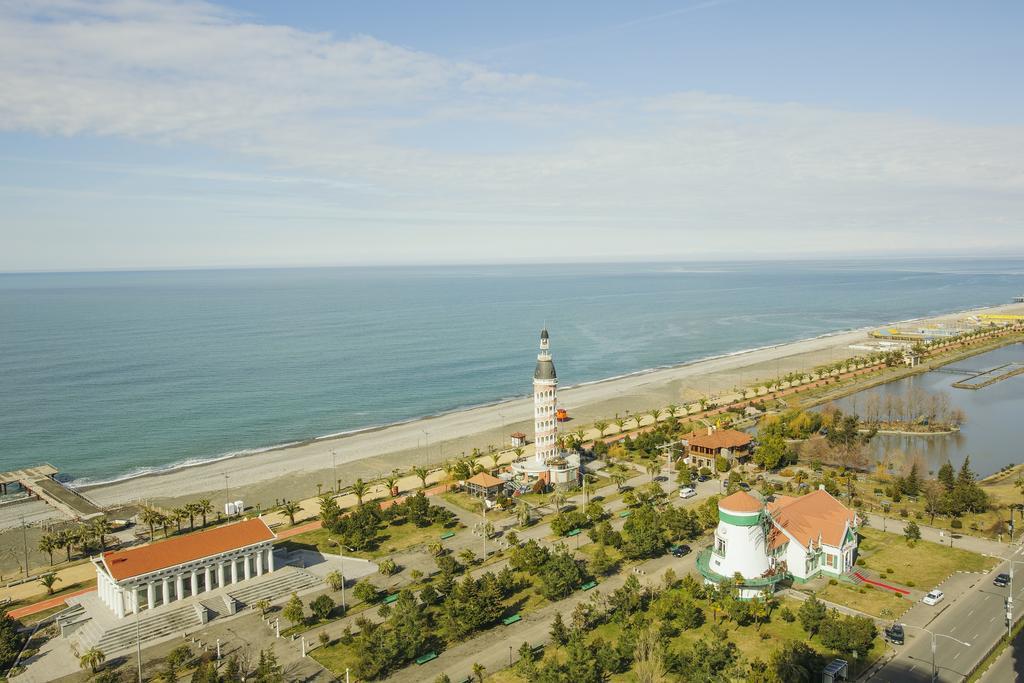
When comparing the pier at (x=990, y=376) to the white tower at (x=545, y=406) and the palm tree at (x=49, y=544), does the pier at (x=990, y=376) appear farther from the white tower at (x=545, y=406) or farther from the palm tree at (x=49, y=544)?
the palm tree at (x=49, y=544)

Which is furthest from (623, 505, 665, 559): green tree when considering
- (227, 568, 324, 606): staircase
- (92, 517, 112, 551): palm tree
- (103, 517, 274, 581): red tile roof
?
(92, 517, 112, 551): palm tree

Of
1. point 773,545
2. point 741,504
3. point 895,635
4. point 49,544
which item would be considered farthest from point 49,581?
point 895,635

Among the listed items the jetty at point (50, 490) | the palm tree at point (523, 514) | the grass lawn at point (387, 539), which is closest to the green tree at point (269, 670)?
the grass lawn at point (387, 539)

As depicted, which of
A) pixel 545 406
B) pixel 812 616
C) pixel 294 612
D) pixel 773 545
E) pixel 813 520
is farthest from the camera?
pixel 545 406

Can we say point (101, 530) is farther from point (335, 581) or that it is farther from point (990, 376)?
point (990, 376)

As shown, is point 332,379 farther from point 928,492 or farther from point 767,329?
point 767,329

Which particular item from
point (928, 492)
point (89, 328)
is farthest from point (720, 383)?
point (89, 328)
